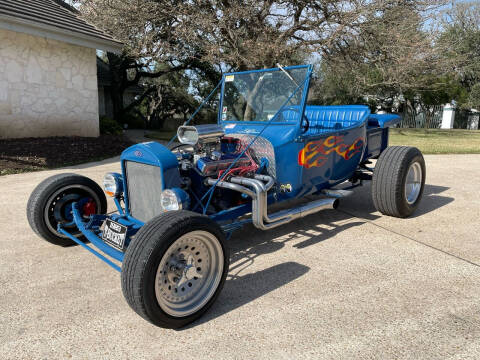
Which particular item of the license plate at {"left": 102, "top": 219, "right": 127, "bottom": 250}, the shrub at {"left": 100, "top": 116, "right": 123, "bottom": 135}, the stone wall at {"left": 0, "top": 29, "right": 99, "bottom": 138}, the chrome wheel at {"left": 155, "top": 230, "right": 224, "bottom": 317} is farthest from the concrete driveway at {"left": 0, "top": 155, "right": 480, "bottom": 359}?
the shrub at {"left": 100, "top": 116, "right": 123, "bottom": 135}

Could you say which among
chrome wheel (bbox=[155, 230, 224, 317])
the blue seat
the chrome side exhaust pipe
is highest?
the blue seat

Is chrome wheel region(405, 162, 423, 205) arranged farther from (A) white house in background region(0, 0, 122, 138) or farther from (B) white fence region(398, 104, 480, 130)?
(B) white fence region(398, 104, 480, 130)

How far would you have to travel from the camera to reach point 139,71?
20422 millimetres

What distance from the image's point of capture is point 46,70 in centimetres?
1029

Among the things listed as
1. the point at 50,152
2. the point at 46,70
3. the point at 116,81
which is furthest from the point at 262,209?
the point at 116,81

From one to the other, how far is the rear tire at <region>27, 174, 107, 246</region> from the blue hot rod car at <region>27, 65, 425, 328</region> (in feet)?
0.03

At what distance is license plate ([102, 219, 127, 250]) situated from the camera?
2.94 metres

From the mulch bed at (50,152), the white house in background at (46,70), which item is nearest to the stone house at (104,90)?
the white house in background at (46,70)

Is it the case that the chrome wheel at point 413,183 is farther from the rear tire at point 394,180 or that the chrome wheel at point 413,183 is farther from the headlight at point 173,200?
the headlight at point 173,200

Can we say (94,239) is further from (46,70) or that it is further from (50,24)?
(46,70)

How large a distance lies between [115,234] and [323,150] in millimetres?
2522

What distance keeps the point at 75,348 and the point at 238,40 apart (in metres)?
12.5

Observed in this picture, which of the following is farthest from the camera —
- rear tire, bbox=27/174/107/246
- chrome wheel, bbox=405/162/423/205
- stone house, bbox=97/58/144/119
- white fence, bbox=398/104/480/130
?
white fence, bbox=398/104/480/130

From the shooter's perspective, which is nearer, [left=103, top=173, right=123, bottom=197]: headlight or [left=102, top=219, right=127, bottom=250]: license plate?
[left=102, top=219, right=127, bottom=250]: license plate
